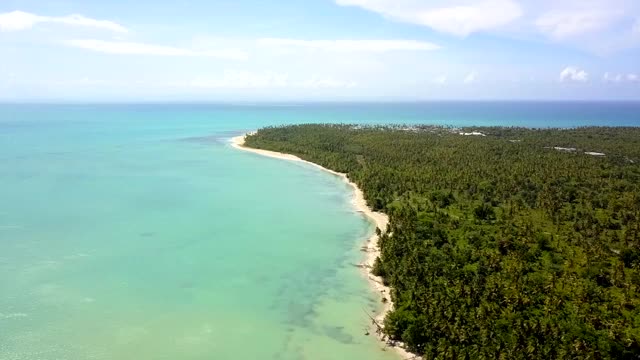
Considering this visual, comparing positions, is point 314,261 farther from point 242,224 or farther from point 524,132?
point 524,132

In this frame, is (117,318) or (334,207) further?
(334,207)

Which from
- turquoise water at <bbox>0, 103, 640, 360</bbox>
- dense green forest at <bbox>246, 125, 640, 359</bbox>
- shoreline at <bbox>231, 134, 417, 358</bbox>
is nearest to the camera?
dense green forest at <bbox>246, 125, 640, 359</bbox>

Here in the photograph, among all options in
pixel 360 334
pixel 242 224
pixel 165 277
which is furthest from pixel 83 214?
pixel 360 334

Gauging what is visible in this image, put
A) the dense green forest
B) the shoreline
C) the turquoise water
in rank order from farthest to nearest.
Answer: the shoreline < the turquoise water < the dense green forest

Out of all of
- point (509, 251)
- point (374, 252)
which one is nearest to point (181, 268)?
point (374, 252)

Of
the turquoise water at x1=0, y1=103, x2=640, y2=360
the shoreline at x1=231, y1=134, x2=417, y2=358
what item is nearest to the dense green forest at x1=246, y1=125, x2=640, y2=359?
the shoreline at x1=231, y1=134, x2=417, y2=358

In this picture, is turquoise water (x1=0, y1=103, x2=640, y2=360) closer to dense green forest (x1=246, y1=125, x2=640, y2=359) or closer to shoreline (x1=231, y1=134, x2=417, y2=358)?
shoreline (x1=231, y1=134, x2=417, y2=358)
